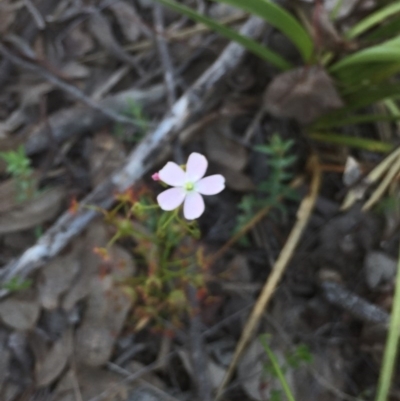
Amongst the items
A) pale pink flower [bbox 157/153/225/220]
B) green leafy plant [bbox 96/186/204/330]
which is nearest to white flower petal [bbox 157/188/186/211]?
pale pink flower [bbox 157/153/225/220]

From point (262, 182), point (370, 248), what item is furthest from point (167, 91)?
point (370, 248)

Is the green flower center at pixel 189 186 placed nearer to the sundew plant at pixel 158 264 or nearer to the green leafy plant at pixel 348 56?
the sundew plant at pixel 158 264

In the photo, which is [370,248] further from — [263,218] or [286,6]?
[286,6]

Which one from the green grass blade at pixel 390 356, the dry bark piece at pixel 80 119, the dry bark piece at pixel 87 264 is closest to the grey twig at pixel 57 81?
the dry bark piece at pixel 80 119

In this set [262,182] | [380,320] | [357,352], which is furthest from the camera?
[262,182]

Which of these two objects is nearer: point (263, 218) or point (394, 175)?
point (394, 175)

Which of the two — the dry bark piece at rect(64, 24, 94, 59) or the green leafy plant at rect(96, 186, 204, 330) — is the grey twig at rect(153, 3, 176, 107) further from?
the green leafy plant at rect(96, 186, 204, 330)

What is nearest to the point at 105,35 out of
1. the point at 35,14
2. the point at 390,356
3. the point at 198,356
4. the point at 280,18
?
the point at 35,14

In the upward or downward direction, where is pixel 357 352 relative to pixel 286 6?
downward
